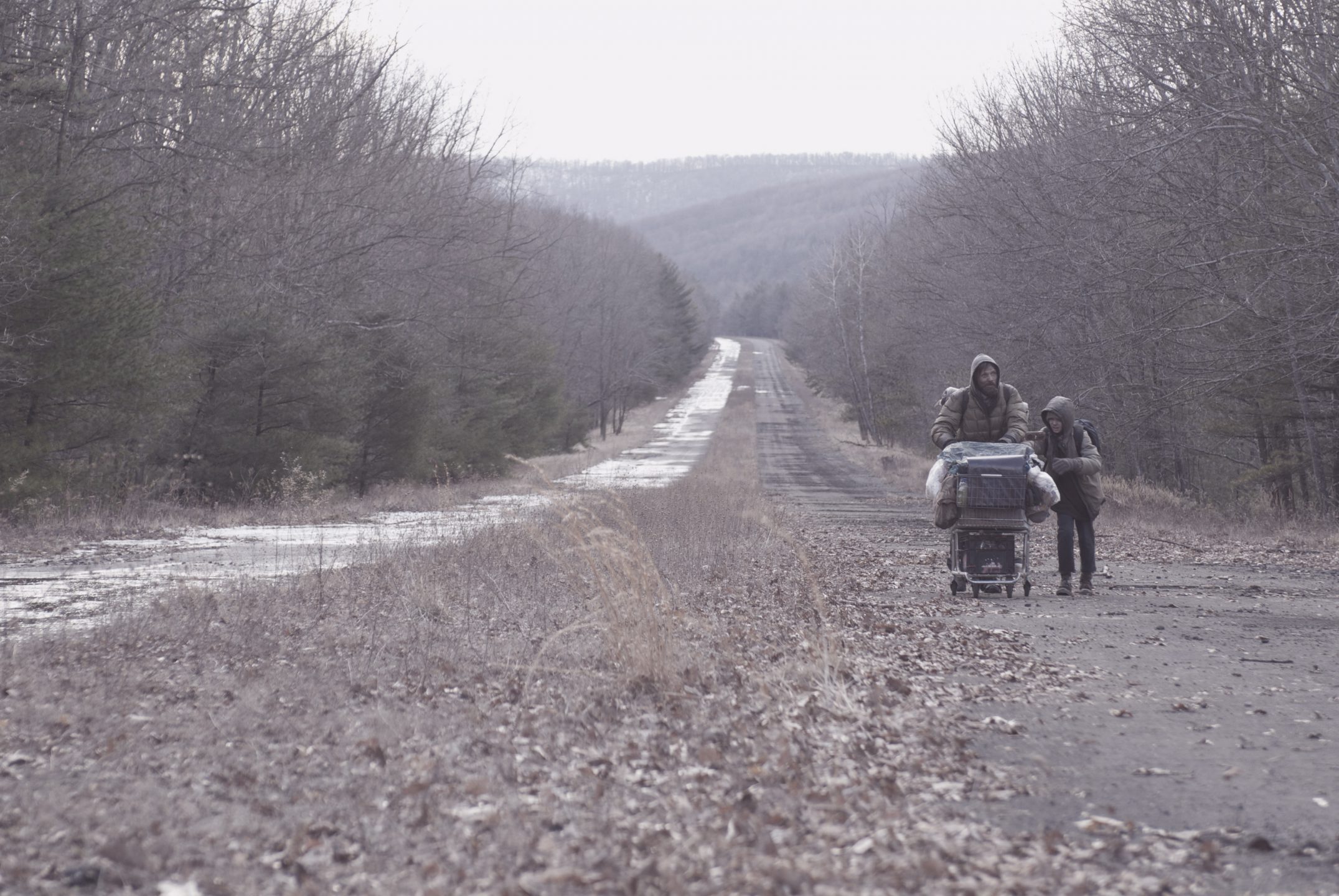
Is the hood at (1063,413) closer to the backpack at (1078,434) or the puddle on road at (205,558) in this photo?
the backpack at (1078,434)

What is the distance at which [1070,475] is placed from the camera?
11.6 metres

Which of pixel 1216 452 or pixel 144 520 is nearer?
pixel 144 520

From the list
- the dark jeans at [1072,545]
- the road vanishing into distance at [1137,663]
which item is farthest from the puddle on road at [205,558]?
the dark jeans at [1072,545]

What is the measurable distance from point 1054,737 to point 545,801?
9.34ft

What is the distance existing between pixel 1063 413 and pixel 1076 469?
59cm

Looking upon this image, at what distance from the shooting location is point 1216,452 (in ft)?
84.7

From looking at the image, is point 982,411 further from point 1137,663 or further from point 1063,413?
point 1137,663

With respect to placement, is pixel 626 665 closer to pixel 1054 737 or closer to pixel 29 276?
pixel 1054 737

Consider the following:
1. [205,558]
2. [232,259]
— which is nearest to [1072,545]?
[205,558]

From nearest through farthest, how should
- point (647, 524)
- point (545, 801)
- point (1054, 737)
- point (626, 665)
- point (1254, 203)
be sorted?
1. point (545, 801)
2. point (1054, 737)
3. point (626, 665)
4. point (647, 524)
5. point (1254, 203)

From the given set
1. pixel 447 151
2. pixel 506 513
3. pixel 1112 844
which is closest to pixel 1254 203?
pixel 506 513

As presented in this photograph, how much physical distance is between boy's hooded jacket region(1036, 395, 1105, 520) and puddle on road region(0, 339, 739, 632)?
5063 millimetres

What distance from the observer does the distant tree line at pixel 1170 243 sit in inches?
656

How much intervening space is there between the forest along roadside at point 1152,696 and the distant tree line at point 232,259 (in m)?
11.7
